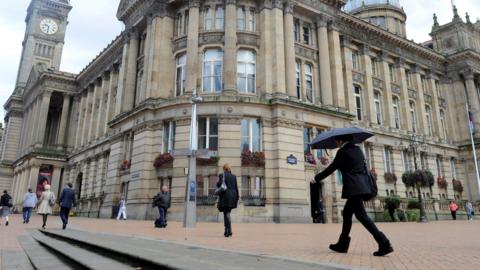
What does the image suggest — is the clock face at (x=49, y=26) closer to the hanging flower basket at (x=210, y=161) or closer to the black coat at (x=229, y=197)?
→ the hanging flower basket at (x=210, y=161)

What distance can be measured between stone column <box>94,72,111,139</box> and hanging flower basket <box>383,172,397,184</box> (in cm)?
3022

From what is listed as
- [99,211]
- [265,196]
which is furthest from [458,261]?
[99,211]

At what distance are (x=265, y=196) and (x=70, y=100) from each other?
1610 inches

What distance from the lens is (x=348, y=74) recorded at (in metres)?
33.3

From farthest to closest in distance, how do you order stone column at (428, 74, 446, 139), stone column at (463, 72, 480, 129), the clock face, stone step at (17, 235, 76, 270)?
the clock face
stone column at (463, 72, 480, 129)
stone column at (428, 74, 446, 139)
stone step at (17, 235, 76, 270)

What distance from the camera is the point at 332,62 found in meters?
31.0

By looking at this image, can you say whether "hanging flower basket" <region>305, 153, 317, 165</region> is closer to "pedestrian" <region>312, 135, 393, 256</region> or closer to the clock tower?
"pedestrian" <region>312, 135, 393, 256</region>

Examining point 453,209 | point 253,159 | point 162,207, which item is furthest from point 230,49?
point 453,209

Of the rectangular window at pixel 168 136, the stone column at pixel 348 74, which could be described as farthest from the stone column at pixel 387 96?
the rectangular window at pixel 168 136

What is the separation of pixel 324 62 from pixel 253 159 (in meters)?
11.8

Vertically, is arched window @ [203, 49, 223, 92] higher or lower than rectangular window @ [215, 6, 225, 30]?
lower

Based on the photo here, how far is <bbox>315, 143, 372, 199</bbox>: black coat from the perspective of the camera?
21.4 ft

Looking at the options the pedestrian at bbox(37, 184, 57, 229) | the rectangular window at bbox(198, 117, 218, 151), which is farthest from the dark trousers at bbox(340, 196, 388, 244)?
the rectangular window at bbox(198, 117, 218, 151)

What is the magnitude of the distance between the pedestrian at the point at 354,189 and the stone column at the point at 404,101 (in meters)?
34.2
